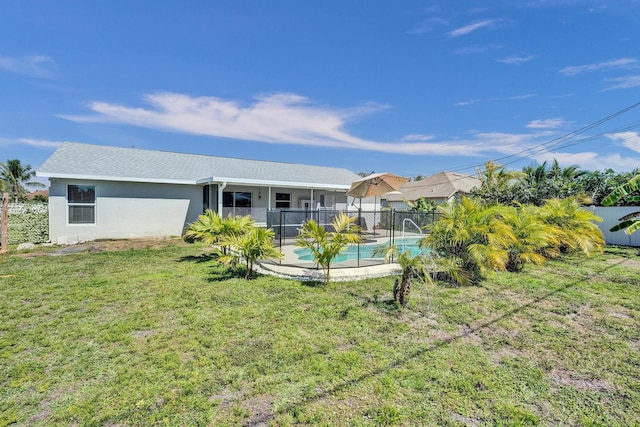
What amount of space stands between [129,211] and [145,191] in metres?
1.19

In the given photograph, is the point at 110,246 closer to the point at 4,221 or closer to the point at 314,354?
the point at 4,221

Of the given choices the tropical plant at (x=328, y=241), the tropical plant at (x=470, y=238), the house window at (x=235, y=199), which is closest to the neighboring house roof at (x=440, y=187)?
the house window at (x=235, y=199)

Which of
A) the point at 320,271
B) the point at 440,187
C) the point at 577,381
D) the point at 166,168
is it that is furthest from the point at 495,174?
the point at 577,381

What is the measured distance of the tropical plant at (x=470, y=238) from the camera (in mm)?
6895

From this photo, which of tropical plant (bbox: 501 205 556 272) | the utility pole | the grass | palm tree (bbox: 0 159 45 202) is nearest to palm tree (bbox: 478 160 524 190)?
tropical plant (bbox: 501 205 556 272)

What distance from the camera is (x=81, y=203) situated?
13289mm

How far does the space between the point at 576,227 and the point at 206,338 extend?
496 inches

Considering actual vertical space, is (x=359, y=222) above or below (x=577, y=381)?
above

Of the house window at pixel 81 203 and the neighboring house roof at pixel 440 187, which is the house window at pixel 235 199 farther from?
the neighboring house roof at pixel 440 187

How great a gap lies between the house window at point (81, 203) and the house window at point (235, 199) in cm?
577

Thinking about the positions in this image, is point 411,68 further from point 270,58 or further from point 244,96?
point 244,96

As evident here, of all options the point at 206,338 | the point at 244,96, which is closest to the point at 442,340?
the point at 206,338

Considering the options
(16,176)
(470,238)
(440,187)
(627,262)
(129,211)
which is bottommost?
(627,262)

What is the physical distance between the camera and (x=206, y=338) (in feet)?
13.7
